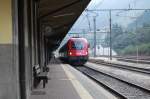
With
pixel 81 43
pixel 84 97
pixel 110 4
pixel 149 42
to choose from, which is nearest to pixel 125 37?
pixel 149 42

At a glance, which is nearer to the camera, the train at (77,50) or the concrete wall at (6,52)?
the concrete wall at (6,52)

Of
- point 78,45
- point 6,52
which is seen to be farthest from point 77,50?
point 6,52

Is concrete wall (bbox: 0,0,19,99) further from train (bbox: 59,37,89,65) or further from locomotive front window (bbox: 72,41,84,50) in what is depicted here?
locomotive front window (bbox: 72,41,84,50)

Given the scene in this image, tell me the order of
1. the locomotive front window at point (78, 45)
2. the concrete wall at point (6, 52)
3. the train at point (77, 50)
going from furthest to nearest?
the locomotive front window at point (78, 45) < the train at point (77, 50) < the concrete wall at point (6, 52)

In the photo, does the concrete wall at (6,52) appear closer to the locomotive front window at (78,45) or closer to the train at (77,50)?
the train at (77,50)

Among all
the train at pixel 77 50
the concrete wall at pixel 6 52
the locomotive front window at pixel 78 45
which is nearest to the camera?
the concrete wall at pixel 6 52

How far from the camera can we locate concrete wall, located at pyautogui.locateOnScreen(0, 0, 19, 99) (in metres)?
10.8

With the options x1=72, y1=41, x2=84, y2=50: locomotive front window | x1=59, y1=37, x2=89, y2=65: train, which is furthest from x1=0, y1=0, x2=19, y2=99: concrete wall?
x1=72, y1=41, x2=84, y2=50: locomotive front window

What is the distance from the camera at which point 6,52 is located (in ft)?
35.4

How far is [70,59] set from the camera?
52.4 metres

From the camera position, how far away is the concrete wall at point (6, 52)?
1077cm

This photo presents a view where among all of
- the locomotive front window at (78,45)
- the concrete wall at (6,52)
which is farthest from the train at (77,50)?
the concrete wall at (6,52)

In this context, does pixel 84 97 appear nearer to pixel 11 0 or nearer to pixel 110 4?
pixel 11 0

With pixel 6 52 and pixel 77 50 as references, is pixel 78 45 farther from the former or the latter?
pixel 6 52
